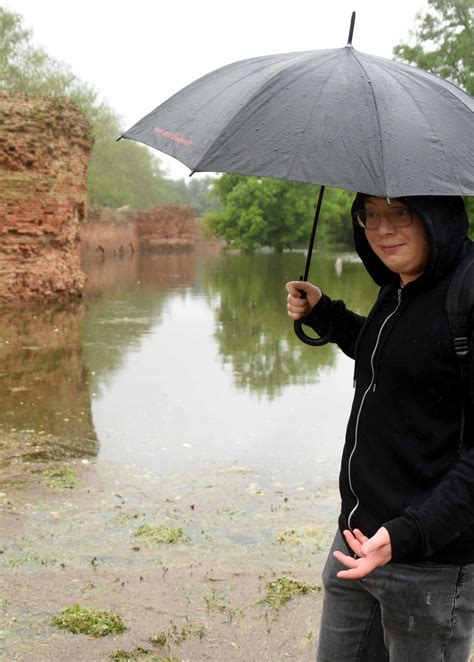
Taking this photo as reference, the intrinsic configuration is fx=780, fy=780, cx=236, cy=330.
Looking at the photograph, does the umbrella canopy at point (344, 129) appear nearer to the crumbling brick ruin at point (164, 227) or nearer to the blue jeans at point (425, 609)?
the blue jeans at point (425, 609)

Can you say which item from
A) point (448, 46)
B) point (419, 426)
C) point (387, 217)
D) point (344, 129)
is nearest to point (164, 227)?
point (448, 46)

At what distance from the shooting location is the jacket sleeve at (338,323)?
9.52 feet

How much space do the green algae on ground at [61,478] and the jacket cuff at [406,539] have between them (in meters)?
4.00

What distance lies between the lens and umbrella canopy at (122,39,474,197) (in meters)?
2.33

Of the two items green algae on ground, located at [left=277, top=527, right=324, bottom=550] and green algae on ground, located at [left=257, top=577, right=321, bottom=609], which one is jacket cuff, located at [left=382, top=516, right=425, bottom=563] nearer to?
green algae on ground, located at [left=257, top=577, right=321, bottom=609]

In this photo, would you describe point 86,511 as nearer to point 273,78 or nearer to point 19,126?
point 273,78

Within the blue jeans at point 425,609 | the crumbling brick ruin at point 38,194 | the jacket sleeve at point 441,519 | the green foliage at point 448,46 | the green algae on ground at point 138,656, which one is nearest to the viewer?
the jacket sleeve at point 441,519

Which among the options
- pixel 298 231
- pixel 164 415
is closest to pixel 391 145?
pixel 164 415

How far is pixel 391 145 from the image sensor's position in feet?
7.87

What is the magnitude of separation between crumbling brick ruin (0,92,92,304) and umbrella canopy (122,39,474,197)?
1310 cm

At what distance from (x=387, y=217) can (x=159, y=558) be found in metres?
2.86

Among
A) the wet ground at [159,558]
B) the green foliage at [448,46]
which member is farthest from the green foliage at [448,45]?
the wet ground at [159,558]

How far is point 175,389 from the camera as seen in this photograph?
9141 millimetres

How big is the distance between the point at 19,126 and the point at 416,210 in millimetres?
14186
